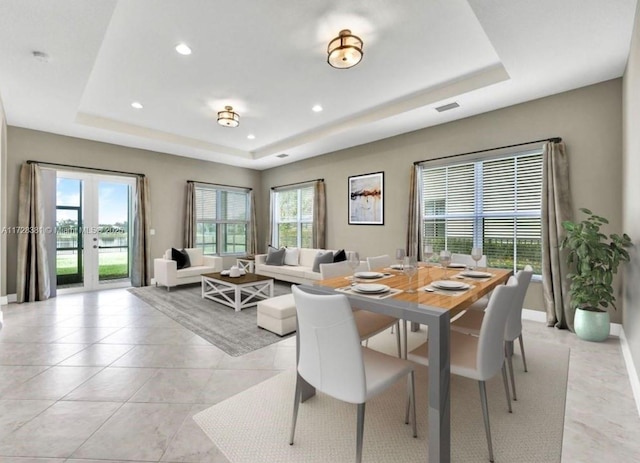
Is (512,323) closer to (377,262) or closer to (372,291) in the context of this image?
(372,291)

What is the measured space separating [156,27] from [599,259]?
471 cm

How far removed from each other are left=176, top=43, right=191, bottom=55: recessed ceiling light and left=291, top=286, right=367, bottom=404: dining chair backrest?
2.78 m

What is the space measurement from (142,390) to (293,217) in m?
5.52

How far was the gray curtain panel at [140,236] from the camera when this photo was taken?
6.00 metres

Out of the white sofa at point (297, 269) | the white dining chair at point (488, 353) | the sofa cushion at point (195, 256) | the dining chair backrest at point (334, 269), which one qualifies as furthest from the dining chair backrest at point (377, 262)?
the sofa cushion at point (195, 256)

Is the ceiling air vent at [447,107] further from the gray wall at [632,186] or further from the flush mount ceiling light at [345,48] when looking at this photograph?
the flush mount ceiling light at [345,48]

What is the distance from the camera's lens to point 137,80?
3.58 metres

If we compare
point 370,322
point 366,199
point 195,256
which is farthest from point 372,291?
point 195,256

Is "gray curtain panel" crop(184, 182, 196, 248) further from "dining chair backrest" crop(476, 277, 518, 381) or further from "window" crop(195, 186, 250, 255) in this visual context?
"dining chair backrest" crop(476, 277, 518, 381)

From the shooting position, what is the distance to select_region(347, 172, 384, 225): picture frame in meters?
5.52

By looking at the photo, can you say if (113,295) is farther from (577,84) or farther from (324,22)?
(577,84)

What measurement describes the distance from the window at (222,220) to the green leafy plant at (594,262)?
6716 mm

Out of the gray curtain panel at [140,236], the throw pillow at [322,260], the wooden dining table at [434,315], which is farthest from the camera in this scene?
the gray curtain panel at [140,236]

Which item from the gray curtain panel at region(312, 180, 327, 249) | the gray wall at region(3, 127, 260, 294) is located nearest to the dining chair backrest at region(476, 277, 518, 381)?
the gray curtain panel at region(312, 180, 327, 249)
